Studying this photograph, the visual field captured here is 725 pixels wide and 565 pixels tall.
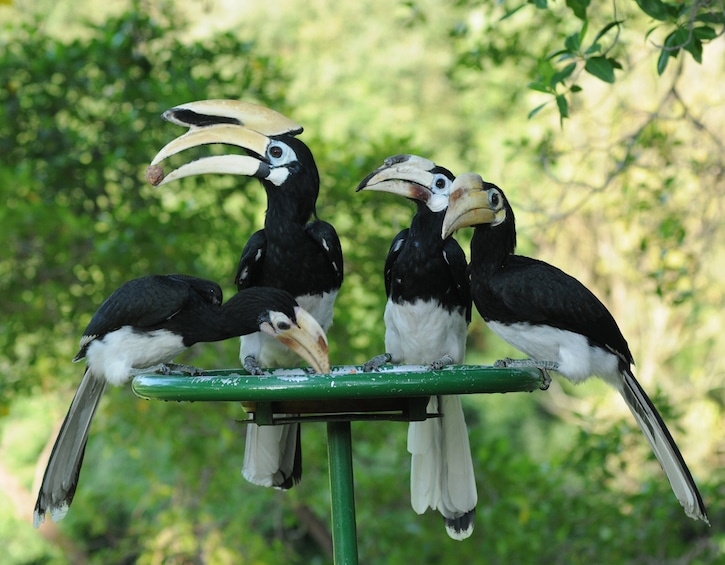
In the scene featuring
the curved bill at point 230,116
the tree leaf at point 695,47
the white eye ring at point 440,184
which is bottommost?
the white eye ring at point 440,184

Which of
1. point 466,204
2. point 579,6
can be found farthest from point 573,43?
point 466,204

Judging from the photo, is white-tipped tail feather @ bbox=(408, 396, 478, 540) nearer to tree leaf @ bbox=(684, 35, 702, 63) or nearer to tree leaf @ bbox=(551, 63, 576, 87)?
tree leaf @ bbox=(551, 63, 576, 87)

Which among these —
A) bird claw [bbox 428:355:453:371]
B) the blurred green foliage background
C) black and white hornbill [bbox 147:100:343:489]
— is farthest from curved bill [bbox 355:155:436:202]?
the blurred green foliage background

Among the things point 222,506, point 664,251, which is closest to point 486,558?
point 222,506

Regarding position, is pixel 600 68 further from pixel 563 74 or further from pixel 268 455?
pixel 268 455

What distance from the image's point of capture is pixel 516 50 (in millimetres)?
4227

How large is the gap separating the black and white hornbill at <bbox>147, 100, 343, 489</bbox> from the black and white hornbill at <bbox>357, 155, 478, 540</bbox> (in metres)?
0.24

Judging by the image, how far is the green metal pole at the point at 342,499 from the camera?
2404 millimetres

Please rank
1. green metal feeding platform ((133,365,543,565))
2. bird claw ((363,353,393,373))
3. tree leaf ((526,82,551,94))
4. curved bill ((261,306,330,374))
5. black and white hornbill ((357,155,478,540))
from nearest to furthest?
green metal feeding platform ((133,365,543,565)) < curved bill ((261,306,330,374)) < bird claw ((363,353,393,373)) < tree leaf ((526,82,551,94)) < black and white hornbill ((357,155,478,540))

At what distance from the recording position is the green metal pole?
2404mm

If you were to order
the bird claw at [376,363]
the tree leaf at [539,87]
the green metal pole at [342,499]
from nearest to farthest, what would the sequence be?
the green metal pole at [342,499]
the bird claw at [376,363]
the tree leaf at [539,87]

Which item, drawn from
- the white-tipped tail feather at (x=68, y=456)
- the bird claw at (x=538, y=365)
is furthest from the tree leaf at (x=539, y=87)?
the white-tipped tail feather at (x=68, y=456)

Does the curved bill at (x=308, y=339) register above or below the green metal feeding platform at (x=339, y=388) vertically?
above

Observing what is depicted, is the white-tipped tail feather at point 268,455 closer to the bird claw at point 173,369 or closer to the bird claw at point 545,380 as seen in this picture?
the bird claw at point 173,369
